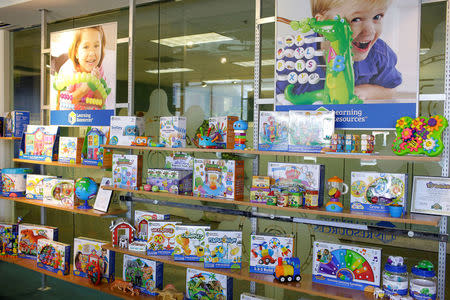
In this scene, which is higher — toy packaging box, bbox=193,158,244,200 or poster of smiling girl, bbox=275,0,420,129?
poster of smiling girl, bbox=275,0,420,129

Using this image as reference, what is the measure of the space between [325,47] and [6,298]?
4028 millimetres

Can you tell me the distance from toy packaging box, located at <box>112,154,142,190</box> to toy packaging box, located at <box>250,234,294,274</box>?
123 cm

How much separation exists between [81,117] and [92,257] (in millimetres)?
1434

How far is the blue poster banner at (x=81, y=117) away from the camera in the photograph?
4.11 m

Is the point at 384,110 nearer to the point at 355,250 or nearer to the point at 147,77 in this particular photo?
the point at 355,250

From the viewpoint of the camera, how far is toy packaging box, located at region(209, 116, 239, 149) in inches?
128

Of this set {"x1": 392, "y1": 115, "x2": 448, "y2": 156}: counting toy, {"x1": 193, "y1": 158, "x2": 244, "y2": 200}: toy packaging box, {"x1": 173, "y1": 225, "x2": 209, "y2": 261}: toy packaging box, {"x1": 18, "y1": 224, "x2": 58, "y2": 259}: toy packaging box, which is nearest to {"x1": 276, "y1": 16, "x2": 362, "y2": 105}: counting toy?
{"x1": 392, "y1": 115, "x2": 448, "y2": 156}: counting toy

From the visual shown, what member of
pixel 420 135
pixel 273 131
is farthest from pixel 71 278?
pixel 420 135

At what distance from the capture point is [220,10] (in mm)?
3930

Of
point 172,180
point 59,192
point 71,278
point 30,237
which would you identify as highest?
point 172,180

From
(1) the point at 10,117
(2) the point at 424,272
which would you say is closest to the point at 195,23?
(1) the point at 10,117

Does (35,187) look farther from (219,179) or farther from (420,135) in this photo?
(420,135)

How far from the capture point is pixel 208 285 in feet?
11.0

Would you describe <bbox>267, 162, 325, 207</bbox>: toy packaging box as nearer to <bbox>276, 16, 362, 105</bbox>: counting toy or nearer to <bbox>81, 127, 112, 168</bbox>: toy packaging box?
<bbox>276, 16, 362, 105</bbox>: counting toy
